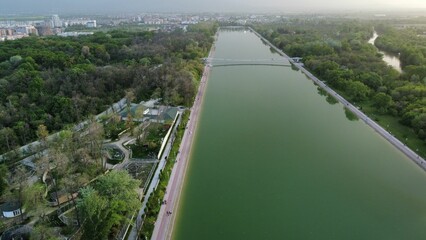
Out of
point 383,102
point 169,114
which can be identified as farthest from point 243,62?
point 169,114

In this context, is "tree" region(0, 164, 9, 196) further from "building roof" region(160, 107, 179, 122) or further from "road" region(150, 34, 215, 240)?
"building roof" region(160, 107, 179, 122)

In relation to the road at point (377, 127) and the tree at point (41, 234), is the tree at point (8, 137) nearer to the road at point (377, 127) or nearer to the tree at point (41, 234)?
the tree at point (41, 234)

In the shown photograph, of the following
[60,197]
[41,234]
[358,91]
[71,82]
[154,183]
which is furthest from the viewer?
[358,91]

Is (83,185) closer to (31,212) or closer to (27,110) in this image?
(31,212)

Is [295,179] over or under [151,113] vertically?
under

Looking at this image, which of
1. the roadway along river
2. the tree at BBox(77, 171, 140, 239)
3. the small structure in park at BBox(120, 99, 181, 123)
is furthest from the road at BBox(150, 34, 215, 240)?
the small structure in park at BBox(120, 99, 181, 123)

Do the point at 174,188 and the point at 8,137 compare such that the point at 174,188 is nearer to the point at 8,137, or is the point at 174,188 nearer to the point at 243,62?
the point at 8,137

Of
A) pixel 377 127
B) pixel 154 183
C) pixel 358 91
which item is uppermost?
pixel 358 91
